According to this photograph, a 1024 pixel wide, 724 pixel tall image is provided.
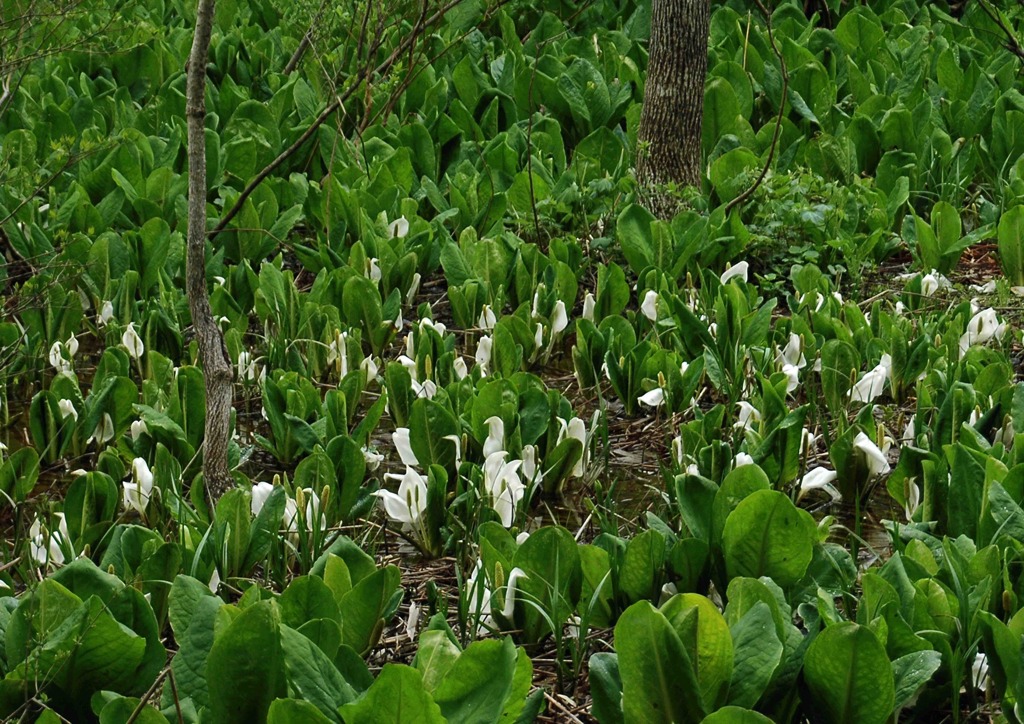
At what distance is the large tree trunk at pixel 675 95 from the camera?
16.8 feet

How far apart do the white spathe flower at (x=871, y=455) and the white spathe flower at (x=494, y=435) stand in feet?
2.78

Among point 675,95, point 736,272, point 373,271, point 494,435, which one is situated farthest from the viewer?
point 675,95

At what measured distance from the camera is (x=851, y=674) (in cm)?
203

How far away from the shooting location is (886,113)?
5.41m

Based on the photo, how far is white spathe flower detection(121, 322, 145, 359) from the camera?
12.8 feet

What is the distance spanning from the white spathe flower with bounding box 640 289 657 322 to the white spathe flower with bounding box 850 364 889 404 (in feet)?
2.49

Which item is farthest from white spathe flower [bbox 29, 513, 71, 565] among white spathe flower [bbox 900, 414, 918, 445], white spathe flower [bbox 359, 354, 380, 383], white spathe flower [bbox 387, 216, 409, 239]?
white spathe flower [bbox 387, 216, 409, 239]

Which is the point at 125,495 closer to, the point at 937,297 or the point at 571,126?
the point at 937,297

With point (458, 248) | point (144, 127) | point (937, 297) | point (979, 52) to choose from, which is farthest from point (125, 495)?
point (979, 52)

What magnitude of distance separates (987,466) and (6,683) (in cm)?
191

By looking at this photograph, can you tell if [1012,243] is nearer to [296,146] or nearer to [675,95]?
[675,95]

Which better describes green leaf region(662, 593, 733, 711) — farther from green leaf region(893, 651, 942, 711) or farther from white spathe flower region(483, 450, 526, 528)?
white spathe flower region(483, 450, 526, 528)

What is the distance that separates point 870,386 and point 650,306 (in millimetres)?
820

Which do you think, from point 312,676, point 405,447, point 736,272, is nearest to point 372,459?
point 405,447
